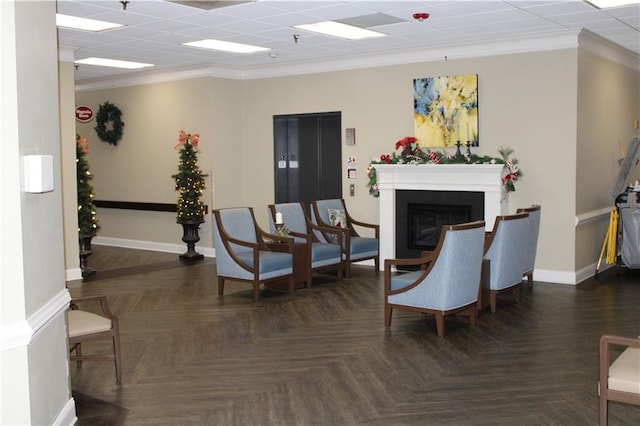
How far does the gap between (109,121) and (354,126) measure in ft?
15.8

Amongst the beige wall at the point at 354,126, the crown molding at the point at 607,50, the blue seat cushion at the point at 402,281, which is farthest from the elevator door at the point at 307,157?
the blue seat cushion at the point at 402,281

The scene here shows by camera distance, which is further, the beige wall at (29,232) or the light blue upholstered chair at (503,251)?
the light blue upholstered chair at (503,251)

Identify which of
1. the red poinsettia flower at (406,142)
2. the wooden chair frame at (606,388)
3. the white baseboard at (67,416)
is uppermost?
the red poinsettia flower at (406,142)

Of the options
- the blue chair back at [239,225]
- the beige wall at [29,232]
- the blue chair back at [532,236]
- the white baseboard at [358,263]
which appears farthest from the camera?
the white baseboard at [358,263]

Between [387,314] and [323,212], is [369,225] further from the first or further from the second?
[387,314]

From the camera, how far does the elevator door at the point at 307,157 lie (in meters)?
10.3

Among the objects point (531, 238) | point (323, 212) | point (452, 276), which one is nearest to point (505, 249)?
point (531, 238)

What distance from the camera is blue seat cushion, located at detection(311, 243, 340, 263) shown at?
8391 mm

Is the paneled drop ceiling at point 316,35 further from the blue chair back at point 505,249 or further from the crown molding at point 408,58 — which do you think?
the blue chair back at point 505,249

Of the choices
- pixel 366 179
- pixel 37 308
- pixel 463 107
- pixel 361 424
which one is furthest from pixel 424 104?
pixel 37 308

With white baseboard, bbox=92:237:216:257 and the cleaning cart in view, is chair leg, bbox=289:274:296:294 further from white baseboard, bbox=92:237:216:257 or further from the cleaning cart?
the cleaning cart

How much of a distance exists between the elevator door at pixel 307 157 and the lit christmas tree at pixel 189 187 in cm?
123

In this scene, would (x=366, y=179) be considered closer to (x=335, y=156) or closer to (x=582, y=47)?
(x=335, y=156)

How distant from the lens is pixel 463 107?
8789 mm
